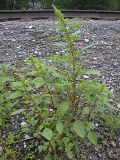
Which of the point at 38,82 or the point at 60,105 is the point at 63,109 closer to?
the point at 60,105

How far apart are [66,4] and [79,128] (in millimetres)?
18159

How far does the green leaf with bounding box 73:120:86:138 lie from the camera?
367 centimetres

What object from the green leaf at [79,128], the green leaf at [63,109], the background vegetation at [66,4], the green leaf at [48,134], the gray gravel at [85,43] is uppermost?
the green leaf at [63,109]

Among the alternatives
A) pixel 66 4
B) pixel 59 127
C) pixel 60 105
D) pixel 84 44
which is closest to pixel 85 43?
pixel 84 44

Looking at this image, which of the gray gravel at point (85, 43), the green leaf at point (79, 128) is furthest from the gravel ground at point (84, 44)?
the green leaf at point (79, 128)

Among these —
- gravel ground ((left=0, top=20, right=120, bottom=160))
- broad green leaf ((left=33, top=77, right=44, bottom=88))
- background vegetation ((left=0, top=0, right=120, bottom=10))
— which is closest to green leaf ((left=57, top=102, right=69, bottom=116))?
broad green leaf ((left=33, top=77, right=44, bottom=88))

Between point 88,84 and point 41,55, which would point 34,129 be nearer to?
point 88,84

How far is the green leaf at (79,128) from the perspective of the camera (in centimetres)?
367

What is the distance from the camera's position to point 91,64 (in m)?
6.81

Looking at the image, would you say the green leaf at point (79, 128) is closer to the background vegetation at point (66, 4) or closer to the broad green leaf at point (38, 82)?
the broad green leaf at point (38, 82)

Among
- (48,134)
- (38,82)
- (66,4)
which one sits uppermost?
(38,82)

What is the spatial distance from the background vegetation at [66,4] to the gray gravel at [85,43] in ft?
32.4

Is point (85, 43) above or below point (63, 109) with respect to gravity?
below

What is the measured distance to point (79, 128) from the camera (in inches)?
147
